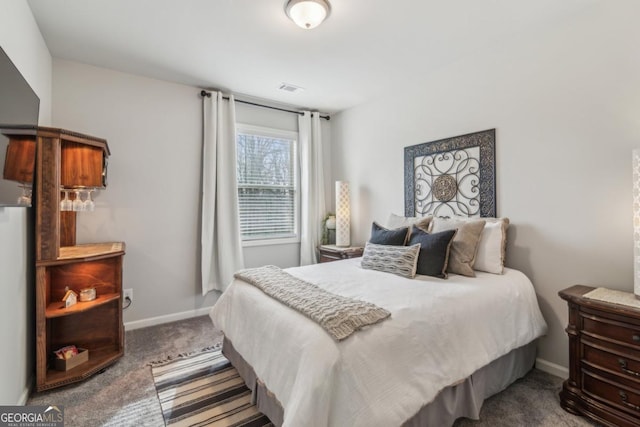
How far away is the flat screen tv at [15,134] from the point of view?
4.27 feet

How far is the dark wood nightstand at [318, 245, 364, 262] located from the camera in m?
3.61

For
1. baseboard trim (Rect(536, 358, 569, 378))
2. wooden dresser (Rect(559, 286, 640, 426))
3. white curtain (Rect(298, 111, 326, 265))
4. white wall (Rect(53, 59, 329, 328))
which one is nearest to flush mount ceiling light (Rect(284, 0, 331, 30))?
white wall (Rect(53, 59, 329, 328))

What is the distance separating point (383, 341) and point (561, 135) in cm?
204

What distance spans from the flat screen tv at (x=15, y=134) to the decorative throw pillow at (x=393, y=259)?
2.24 metres

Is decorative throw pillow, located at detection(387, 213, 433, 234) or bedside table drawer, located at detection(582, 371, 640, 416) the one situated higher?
decorative throw pillow, located at detection(387, 213, 433, 234)

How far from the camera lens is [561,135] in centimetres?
221

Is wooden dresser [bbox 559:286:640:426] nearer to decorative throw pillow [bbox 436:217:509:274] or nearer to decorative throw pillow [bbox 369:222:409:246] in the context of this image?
decorative throw pillow [bbox 436:217:509:274]

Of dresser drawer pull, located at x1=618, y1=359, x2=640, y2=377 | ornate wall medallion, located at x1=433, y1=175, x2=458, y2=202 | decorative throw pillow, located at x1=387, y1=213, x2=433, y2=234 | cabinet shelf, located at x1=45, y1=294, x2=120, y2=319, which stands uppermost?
ornate wall medallion, located at x1=433, y1=175, x2=458, y2=202

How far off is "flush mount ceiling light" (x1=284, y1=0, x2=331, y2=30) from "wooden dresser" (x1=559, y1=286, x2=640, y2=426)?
2.38 metres

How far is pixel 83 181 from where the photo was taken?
7.90 ft

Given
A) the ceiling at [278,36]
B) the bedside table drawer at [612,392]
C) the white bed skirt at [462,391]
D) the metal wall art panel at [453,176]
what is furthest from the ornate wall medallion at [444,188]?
the bedside table drawer at [612,392]

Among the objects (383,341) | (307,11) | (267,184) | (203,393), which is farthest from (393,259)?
(267,184)

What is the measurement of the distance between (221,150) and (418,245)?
2.41 m

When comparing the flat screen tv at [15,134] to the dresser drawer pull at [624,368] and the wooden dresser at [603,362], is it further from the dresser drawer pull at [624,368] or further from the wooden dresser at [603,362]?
the dresser drawer pull at [624,368]
